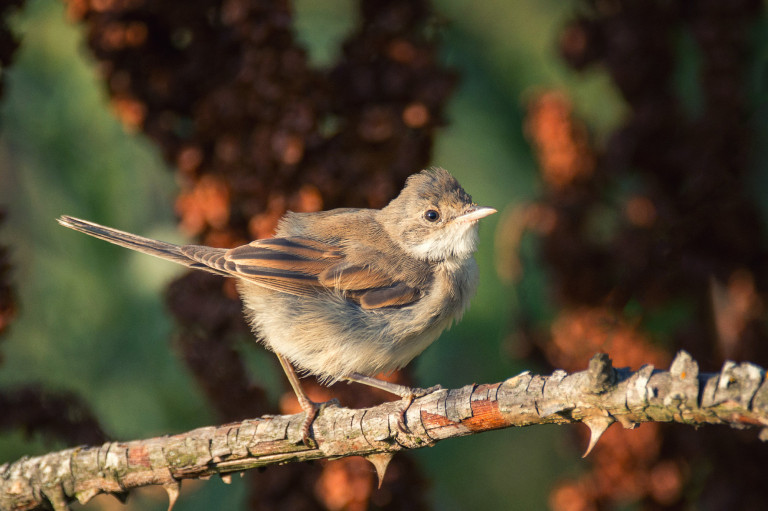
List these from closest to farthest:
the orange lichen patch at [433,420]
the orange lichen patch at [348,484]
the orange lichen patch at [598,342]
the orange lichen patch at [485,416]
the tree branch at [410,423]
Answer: the tree branch at [410,423]
the orange lichen patch at [485,416]
the orange lichen patch at [433,420]
the orange lichen patch at [348,484]
the orange lichen patch at [598,342]

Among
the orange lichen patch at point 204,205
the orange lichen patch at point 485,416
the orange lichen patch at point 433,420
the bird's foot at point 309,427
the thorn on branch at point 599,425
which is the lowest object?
the thorn on branch at point 599,425

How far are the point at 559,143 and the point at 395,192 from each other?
3.55 feet

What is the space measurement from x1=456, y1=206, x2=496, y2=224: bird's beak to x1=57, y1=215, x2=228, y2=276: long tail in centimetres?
120

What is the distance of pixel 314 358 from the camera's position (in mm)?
3494

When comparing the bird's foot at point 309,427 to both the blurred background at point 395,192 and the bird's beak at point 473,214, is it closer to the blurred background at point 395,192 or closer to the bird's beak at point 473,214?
the blurred background at point 395,192

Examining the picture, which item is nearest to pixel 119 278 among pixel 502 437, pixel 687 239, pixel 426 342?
pixel 426 342

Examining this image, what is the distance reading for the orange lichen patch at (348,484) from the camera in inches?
143

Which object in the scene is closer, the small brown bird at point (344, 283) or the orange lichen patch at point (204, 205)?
the small brown bird at point (344, 283)

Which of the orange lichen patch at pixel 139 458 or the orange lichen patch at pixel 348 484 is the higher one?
the orange lichen patch at pixel 139 458

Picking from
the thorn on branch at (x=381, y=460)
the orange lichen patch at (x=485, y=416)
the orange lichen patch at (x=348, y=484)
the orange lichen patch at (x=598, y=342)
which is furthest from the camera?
the orange lichen patch at (x=598, y=342)

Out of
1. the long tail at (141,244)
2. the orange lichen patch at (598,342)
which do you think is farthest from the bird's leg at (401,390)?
the orange lichen patch at (598,342)

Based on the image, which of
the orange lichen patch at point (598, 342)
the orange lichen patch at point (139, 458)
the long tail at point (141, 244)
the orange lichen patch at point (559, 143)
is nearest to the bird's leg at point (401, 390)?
the long tail at point (141, 244)

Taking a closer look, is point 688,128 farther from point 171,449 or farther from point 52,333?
point 52,333

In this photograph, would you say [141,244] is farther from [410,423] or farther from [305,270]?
[410,423]
